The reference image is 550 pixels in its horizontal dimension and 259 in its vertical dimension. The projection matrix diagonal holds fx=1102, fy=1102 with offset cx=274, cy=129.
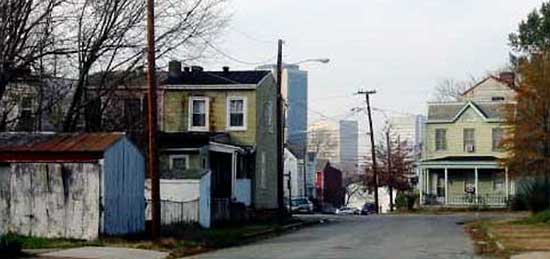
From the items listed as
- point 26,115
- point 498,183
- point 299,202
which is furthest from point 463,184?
point 26,115

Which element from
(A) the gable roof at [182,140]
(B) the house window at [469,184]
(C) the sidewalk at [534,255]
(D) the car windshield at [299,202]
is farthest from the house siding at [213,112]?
(D) the car windshield at [299,202]

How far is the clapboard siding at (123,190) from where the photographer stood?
31206mm

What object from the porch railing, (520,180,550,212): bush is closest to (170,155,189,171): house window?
(520,180,550,212): bush

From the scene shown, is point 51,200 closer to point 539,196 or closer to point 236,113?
point 236,113

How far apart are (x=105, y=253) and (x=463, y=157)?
161 feet

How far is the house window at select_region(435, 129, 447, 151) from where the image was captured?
7462cm

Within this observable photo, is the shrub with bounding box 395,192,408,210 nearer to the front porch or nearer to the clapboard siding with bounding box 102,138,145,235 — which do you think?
the front porch

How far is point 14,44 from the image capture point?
35.2 meters

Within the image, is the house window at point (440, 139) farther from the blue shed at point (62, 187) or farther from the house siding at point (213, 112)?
the blue shed at point (62, 187)

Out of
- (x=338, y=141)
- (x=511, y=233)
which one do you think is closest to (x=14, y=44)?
(x=511, y=233)

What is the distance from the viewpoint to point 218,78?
55.0 m

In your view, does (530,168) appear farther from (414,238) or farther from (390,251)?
(390,251)

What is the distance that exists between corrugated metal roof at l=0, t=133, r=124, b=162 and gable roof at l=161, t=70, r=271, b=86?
21660 mm

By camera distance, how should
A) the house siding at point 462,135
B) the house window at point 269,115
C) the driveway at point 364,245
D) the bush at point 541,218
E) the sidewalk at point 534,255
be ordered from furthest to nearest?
1. the house siding at point 462,135
2. the house window at point 269,115
3. the bush at point 541,218
4. the driveway at point 364,245
5. the sidewalk at point 534,255
